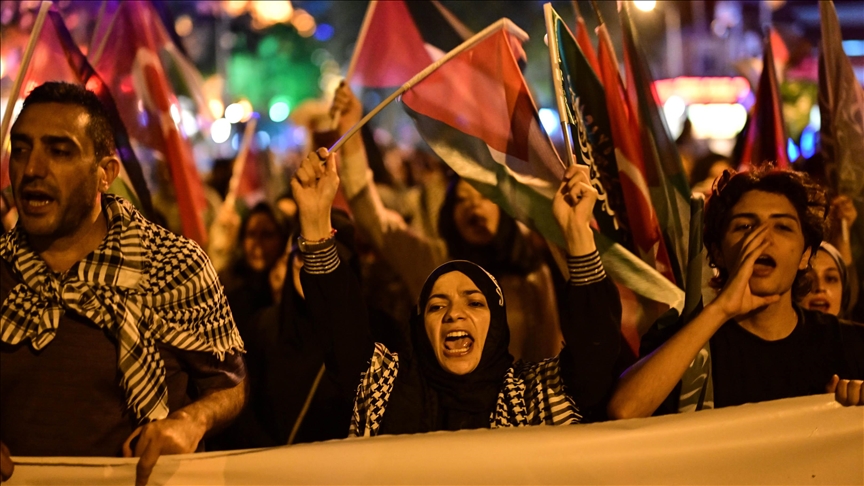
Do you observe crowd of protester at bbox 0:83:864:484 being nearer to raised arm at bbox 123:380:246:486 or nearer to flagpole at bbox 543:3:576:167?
raised arm at bbox 123:380:246:486

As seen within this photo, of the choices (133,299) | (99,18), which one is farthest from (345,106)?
(133,299)

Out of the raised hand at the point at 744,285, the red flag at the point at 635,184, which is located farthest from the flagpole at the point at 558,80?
the raised hand at the point at 744,285

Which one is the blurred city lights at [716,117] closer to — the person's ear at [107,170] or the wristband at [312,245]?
the wristband at [312,245]

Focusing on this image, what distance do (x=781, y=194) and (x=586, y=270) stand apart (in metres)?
0.68

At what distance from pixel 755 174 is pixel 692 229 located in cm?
31

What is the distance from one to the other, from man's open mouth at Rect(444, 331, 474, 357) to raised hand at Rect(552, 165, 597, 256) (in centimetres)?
38

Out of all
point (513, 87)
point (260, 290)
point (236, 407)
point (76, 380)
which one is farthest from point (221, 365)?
point (260, 290)

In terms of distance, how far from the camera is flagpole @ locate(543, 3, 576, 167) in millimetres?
3119

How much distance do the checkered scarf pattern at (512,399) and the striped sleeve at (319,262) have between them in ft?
0.97

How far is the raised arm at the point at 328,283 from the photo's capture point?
2797mm

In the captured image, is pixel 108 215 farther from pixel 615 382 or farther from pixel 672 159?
pixel 672 159

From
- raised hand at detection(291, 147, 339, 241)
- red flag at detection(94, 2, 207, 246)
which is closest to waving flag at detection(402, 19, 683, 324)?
raised hand at detection(291, 147, 339, 241)

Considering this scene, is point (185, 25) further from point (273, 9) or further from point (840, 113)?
point (840, 113)

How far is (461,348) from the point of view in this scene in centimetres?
283
